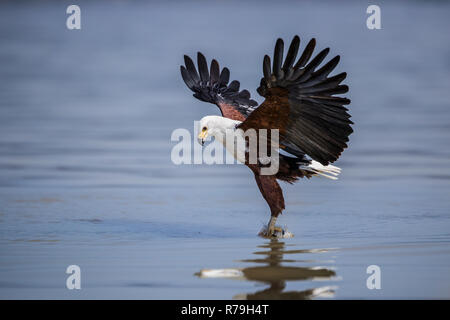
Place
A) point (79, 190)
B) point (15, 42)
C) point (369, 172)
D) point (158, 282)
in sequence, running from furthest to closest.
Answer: point (15, 42) < point (369, 172) < point (79, 190) < point (158, 282)

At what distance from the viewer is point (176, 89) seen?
19.0 metres

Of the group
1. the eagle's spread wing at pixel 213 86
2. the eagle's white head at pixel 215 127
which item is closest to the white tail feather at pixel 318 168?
the eagle's white head at pixel 215 127

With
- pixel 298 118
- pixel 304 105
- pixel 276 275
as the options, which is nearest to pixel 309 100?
pixel 304 105

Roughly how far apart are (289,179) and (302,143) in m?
0.74

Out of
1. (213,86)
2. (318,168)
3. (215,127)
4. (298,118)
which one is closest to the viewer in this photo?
(298,118)

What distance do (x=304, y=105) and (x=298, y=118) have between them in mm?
162

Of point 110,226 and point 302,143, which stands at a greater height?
point 302,143

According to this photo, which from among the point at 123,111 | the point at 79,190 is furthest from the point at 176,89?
the point at 79,190

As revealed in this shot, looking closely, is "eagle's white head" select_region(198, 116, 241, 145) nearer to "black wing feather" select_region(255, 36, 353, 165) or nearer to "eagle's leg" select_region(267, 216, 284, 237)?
"black wing feather" select_region(255, 36, 353, 165)

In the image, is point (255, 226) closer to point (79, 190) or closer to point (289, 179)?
point (289, 179)

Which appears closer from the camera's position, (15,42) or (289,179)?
(289,179)

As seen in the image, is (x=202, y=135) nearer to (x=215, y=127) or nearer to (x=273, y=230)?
(x=215, y=127)

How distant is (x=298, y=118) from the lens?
7480 mm
